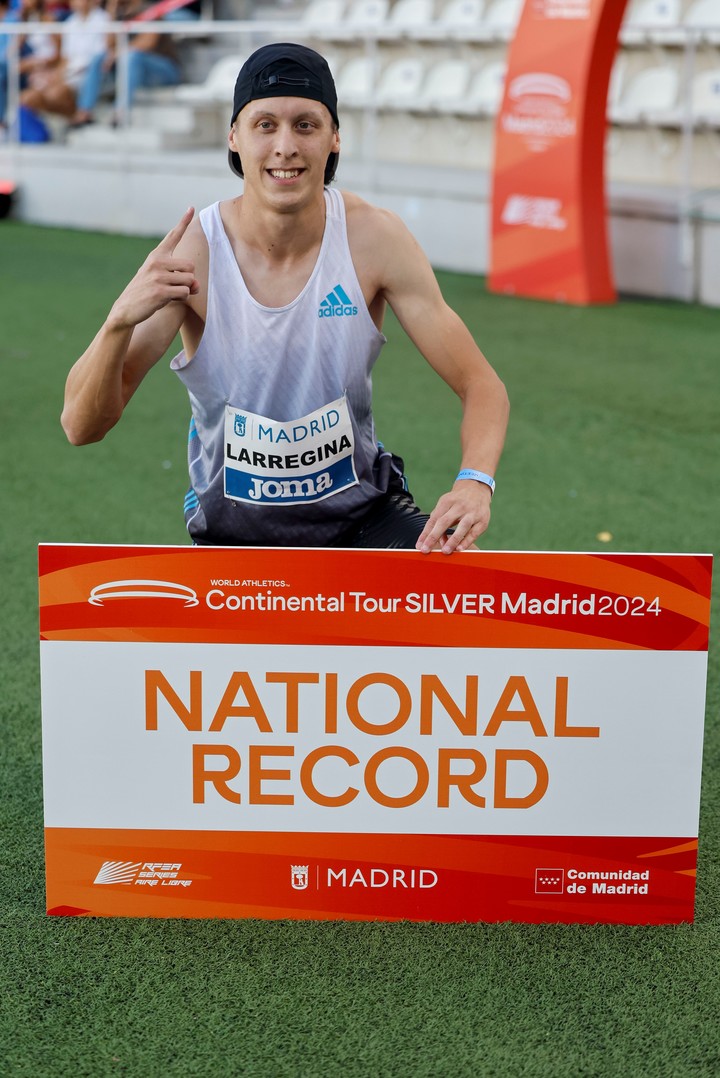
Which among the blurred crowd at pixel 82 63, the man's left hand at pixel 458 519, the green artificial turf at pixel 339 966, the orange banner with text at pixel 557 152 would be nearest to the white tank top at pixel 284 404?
the man's left hand at pixel 458 519

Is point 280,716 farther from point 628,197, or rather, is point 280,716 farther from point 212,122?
point 212,122

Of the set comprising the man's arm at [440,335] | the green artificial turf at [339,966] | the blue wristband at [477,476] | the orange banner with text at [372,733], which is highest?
the man's arm at [440,335]

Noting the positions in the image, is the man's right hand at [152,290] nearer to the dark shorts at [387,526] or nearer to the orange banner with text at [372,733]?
the orange banner with text at [372,733]

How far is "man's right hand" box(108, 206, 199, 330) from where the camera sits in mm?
2092

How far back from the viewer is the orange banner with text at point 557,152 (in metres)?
7.53

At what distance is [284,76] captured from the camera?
7.48 ft

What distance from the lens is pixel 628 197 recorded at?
833 centimetres

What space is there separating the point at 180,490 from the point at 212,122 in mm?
8144

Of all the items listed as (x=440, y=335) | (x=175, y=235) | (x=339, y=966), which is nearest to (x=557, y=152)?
(x=440, y=335)

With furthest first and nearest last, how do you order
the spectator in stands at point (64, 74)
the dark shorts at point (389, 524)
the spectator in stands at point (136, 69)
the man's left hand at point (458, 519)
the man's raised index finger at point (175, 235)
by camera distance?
the spectator in stands at point (64, 74) < the spectator in stands at point (136, 69) < the dark shorts at point (389, 524) < the man's raised index finger at point (175, 235) < the man's left hand at point (458, 519)

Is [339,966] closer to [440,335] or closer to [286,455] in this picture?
[286,455]

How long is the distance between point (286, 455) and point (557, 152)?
5.76 m

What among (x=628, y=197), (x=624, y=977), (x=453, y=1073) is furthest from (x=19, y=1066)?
(x=628, y=197)

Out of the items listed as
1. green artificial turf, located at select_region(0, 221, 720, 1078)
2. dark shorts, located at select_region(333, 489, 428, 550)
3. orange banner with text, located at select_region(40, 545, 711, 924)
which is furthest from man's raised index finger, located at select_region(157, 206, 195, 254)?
green artificial turf, located at select_region(0, 221, 720, 1078)
